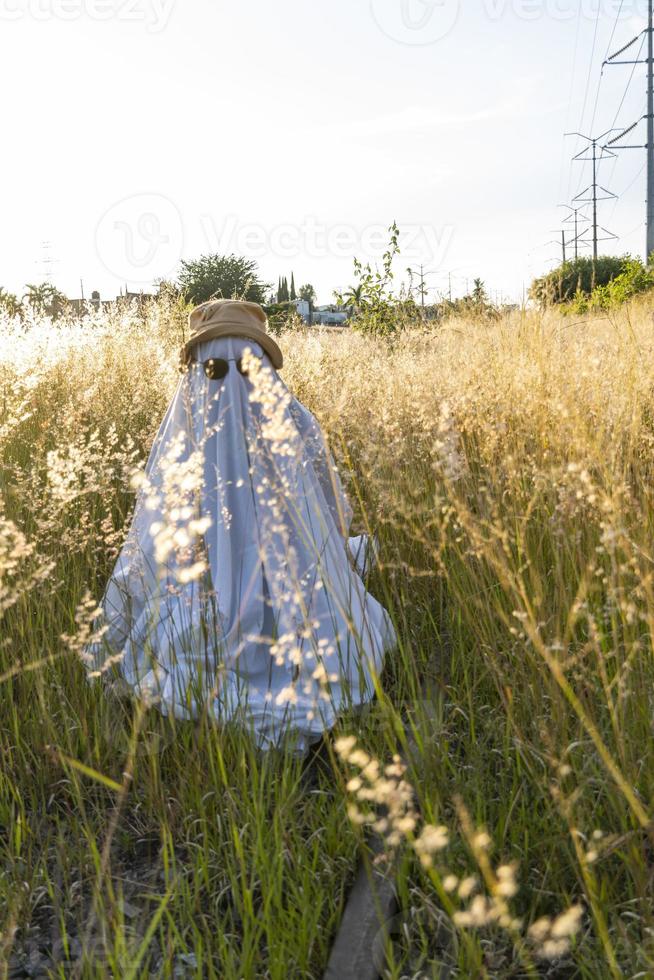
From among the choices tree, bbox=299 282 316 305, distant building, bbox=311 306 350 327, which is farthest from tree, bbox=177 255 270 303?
tree, bbox=299 282 316 305

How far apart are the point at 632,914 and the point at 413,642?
4.71 feet

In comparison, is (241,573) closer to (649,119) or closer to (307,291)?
(649,119)

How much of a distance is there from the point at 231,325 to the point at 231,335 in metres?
0.05

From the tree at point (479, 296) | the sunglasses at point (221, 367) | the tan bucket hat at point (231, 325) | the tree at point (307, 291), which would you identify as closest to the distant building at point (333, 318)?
the tree at point (479, 296)

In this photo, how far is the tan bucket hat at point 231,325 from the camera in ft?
10.0

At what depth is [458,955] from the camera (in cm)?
145

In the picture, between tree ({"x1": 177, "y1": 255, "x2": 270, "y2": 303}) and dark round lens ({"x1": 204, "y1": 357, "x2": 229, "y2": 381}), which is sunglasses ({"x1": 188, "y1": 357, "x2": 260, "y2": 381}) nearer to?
dark round lens ({"x1": 204, "y1": 357, "x2": 229, "y2": 381})

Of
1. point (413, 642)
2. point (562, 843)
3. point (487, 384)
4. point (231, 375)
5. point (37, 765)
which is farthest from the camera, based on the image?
point (487, 384)

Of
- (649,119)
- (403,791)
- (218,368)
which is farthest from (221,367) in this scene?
(649,119)

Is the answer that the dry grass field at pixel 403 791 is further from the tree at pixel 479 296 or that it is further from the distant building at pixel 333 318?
the distant building at pixel 333 318

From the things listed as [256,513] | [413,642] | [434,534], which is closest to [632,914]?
[413,642]

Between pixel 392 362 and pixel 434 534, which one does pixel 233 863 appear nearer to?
pixel 434 534

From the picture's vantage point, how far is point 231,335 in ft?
10.1

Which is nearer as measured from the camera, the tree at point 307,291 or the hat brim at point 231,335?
the hat brim at point 231,335
